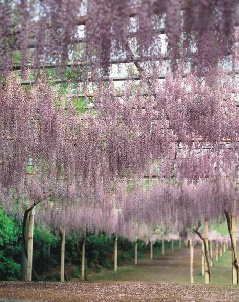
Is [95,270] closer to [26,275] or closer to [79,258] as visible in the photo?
[79,258]

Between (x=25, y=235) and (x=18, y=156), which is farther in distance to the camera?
(x=25, y=235)

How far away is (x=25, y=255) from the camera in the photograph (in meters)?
13.1

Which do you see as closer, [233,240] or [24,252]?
[233,240]

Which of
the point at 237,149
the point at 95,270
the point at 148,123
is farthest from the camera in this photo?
the point at 95,270

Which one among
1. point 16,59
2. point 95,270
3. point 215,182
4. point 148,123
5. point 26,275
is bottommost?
point 95,270

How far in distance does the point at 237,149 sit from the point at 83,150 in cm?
282

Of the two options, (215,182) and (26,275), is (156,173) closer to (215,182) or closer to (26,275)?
(215,182)

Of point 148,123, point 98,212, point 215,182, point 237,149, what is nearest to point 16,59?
point 148,123

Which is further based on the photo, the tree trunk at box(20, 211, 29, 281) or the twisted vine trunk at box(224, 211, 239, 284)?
the tree trunk at box(20, 211, 29, 281)

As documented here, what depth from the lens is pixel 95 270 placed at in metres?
22.5

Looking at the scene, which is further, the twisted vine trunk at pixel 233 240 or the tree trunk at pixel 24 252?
the tree trunk at pixel 24 252

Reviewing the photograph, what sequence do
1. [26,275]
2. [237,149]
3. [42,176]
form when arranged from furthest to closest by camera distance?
1. [26,275]
2. [42,176]
3. [237,149]

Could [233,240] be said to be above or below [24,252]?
above

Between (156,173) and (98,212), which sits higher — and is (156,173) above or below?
above
